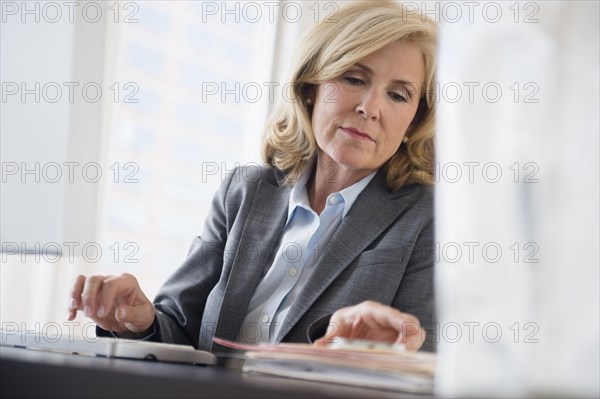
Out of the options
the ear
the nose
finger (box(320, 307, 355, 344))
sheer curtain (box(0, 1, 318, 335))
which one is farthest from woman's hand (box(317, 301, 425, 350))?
sheer curtain (box(0, 1, 318, 335))

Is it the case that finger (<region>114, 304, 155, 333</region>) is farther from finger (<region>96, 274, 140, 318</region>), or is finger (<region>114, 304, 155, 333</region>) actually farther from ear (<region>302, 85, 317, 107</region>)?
ear (<region>302, 85, 317, 107</region>)

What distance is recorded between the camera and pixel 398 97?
161 cm

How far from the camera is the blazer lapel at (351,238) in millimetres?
1370

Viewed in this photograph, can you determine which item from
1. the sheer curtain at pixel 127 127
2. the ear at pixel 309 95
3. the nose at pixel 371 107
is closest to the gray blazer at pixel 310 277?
the nose at pixel 371 107

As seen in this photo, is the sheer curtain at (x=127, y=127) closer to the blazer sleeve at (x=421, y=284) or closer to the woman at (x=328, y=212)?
the woman at (x=328, y=212)

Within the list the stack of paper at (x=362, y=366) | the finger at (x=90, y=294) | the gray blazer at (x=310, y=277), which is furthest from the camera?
the gray blazer at (x=310, y=277)

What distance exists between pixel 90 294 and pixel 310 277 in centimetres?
40

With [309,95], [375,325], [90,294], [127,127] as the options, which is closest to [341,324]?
[375,325]

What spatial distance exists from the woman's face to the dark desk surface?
98cm

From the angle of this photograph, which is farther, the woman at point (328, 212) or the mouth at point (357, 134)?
the mouth at point (357, 134)

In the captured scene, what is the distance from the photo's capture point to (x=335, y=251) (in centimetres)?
143

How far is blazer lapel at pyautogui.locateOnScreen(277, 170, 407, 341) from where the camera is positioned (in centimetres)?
137

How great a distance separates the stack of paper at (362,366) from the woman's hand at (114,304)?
47cm

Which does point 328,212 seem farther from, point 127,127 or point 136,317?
point 127,127
